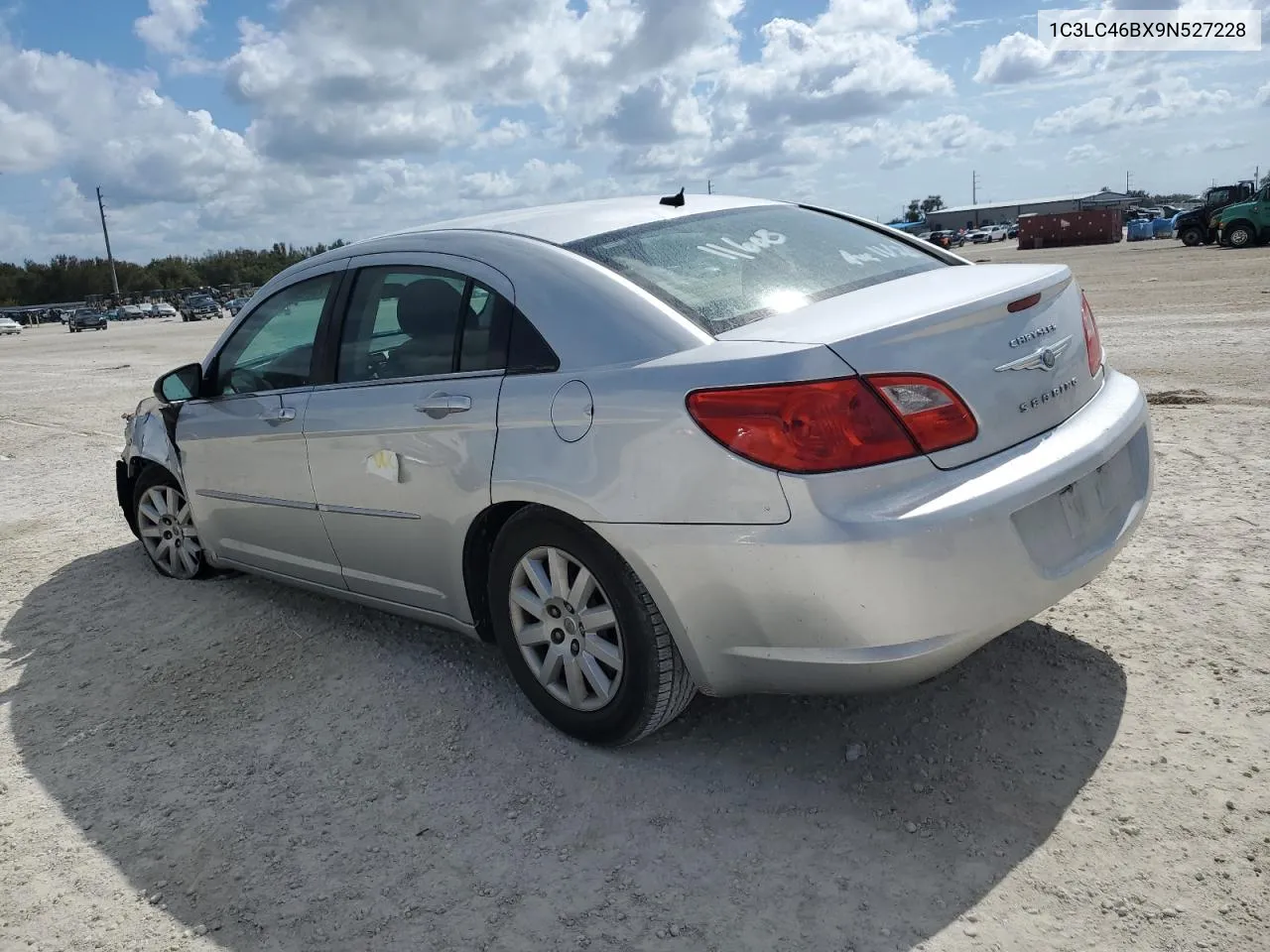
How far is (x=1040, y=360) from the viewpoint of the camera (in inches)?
117

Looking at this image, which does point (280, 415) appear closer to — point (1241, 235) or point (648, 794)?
point (648, 794)

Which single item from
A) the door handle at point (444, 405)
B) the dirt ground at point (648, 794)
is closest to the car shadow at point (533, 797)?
the dirt ground at point (648, 794)

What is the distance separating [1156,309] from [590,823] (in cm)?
1433

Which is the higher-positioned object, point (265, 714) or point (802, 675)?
point (802, 675)

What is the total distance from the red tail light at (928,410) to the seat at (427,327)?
1530 millimetres

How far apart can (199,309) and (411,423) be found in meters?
67.7

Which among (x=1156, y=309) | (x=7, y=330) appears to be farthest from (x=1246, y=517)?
(x=7, y=330)

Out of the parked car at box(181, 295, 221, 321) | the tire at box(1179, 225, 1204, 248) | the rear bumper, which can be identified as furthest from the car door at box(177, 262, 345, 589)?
the parked car at box(181, 295, 221, 321)

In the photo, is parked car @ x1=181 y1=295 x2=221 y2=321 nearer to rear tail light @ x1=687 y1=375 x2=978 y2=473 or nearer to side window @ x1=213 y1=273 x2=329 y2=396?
side window @ x1=213 y1=273 x2=329 y2=396

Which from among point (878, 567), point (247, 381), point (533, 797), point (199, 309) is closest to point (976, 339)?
point (878, 567)

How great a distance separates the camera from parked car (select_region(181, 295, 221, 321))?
212ft

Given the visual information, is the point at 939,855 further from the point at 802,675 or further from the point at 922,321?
the point at 922,321

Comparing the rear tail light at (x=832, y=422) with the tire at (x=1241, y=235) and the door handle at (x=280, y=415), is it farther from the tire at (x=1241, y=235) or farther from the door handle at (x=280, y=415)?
the tire at (x=1241, y=235)

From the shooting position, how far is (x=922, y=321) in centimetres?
275
